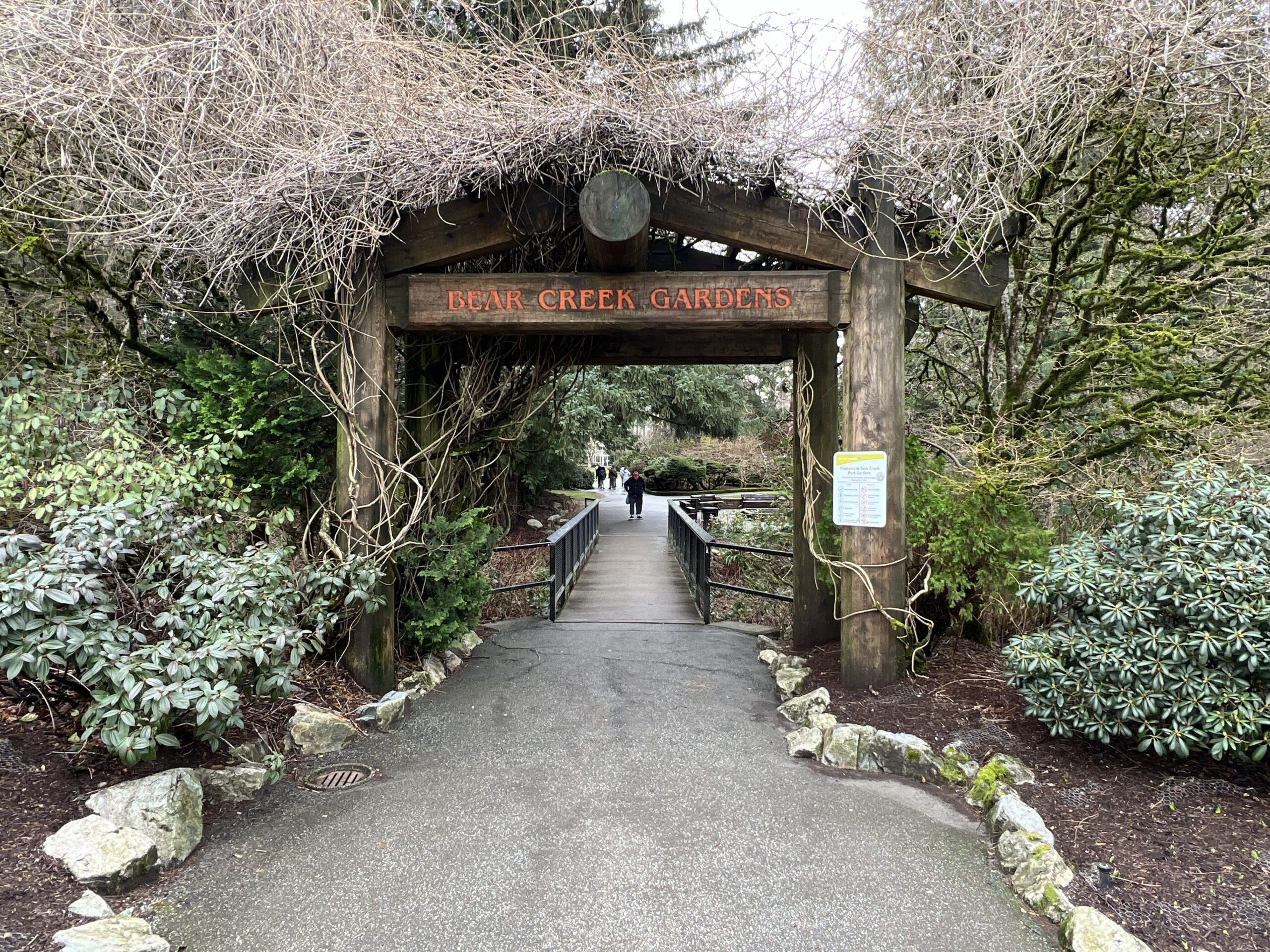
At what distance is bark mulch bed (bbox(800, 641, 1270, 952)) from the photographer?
2303 mm

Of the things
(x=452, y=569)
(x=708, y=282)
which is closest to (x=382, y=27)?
(x=708, y=282)

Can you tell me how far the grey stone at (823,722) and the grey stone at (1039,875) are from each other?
126 centimetres

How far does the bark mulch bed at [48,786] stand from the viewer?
224 centimetres

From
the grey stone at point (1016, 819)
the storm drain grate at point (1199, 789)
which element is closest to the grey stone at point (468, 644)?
the grey stone at point (1016, 819)

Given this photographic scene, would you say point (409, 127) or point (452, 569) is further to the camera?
point (452, 569)

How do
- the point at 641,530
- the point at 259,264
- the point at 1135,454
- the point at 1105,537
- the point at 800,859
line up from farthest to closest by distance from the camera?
the point at 641,530
the point at 1135,454
the point at 259,264
the point at 1105,537
the point at 800,859

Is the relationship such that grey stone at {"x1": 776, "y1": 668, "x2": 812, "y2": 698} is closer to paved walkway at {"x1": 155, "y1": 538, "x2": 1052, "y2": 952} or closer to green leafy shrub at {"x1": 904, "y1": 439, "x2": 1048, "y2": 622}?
paved walkway at {"x1": 155, "y1": 538, "x2": 1052, "y2": 952}

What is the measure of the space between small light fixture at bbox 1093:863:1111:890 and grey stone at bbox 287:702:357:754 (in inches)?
135

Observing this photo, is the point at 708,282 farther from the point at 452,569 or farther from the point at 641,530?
the point at 641,530

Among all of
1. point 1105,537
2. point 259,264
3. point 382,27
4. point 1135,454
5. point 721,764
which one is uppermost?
point 382,27

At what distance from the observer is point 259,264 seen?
4.30 meters

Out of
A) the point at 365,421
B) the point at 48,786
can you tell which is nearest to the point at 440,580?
the point at 365,421

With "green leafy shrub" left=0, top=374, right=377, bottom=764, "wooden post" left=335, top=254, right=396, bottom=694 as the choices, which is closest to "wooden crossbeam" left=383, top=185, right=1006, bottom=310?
"wooden post" left=335, top=254, right=396, bottom=694

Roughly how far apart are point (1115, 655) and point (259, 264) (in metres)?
4.90
